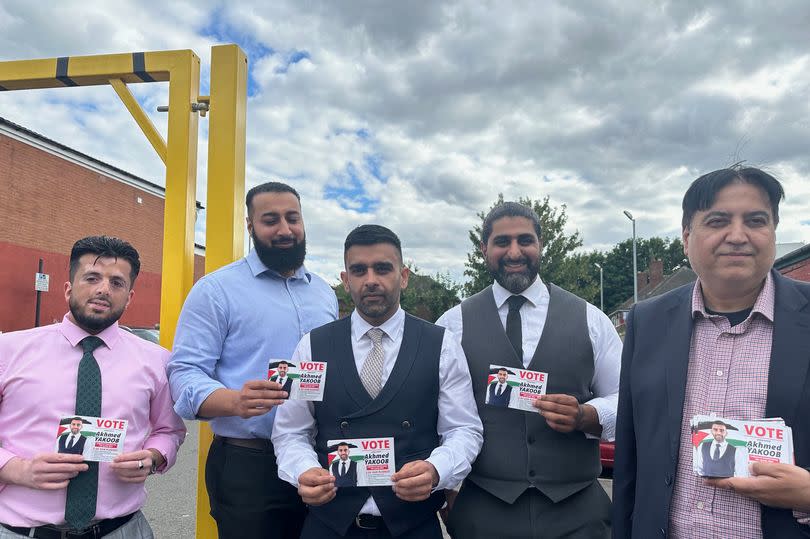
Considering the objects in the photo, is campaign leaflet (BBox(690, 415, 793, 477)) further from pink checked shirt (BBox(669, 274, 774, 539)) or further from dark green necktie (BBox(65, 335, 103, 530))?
dark green necktie (BBox(65, 335, 103, 530))

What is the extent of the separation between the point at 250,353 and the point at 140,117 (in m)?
1.73

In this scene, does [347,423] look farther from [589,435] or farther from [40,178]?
[40,178]

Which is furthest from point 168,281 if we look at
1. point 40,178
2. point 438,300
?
point 438,300

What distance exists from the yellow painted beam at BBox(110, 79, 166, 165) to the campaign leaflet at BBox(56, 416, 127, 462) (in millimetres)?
1761

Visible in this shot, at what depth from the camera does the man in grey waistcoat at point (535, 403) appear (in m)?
2.40

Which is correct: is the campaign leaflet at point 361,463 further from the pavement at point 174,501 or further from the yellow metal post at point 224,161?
the pavement at point 174,501

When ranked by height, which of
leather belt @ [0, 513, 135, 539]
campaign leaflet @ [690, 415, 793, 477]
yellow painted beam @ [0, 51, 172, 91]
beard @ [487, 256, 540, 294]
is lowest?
leather belt @ [0, 513, 135, 539]

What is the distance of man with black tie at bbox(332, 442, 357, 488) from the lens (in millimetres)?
2133

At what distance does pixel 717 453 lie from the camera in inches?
67.7

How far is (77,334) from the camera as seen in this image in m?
2.36

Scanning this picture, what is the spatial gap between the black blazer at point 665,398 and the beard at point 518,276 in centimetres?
51

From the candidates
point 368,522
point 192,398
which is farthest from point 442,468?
point 192,398

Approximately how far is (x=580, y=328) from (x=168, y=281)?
2.27m

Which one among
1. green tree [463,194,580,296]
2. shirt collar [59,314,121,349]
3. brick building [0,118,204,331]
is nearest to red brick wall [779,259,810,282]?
green tree [463,194,580,296]
